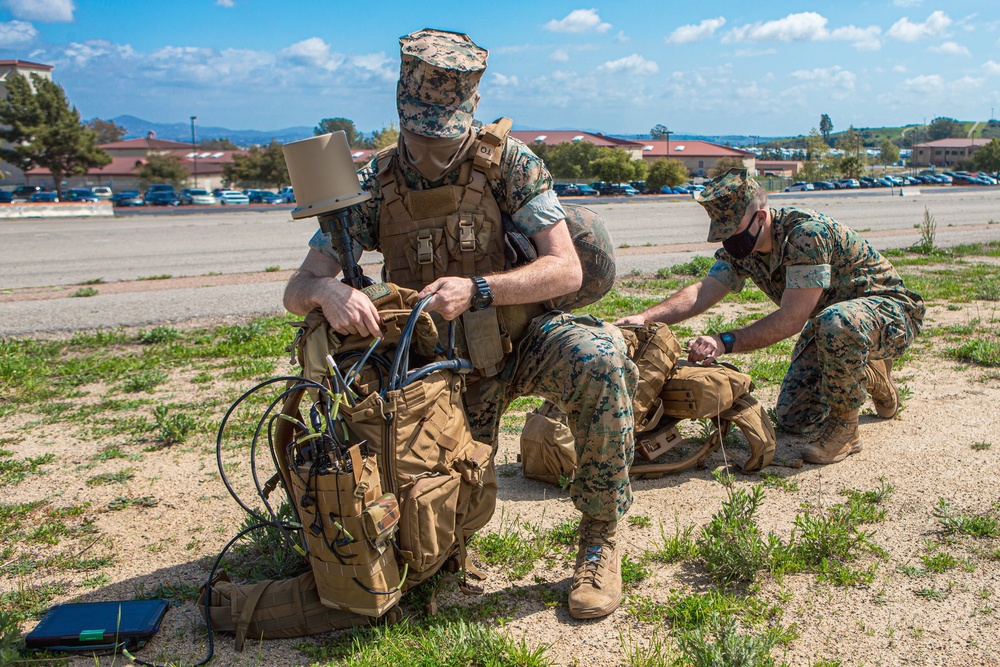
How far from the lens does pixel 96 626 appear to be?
9.76 feet

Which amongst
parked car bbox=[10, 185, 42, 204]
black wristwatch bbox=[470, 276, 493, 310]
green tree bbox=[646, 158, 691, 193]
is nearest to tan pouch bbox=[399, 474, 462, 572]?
black wristwatch bbox=[470, 276, 493, 310]

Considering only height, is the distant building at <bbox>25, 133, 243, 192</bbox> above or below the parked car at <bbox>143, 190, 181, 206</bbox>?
above

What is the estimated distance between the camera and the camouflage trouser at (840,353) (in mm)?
4520

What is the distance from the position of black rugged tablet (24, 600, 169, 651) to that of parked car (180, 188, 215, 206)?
181 ft

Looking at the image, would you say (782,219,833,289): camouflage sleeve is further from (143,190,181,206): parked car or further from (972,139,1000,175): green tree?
(972,139,1000,175): green tree

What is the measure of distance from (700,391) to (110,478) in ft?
10.6

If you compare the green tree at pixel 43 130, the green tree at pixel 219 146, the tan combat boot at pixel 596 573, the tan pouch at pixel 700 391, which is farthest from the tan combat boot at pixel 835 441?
the green tree at pixel 219 146

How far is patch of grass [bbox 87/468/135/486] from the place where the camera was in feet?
14.5

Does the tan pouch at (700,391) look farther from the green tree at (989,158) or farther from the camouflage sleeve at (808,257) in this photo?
the green tree at (989,158)

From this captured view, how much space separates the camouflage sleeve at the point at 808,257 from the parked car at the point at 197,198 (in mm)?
54517

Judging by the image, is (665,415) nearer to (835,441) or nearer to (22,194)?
(835,441)

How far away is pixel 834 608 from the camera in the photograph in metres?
3.11

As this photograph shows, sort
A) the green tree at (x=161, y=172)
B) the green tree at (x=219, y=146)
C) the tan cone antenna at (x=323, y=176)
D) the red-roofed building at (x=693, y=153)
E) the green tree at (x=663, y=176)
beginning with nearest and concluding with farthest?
the tan cone antenna at (x=323, y=176) → the green tree at (x=663, y=176) → the green tree at (x=161, y=172) → the red-roofed building at (x=693, y=153) → the green tree at (x=219, y=146)

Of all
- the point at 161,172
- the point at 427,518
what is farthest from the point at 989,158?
the point at 427,518
